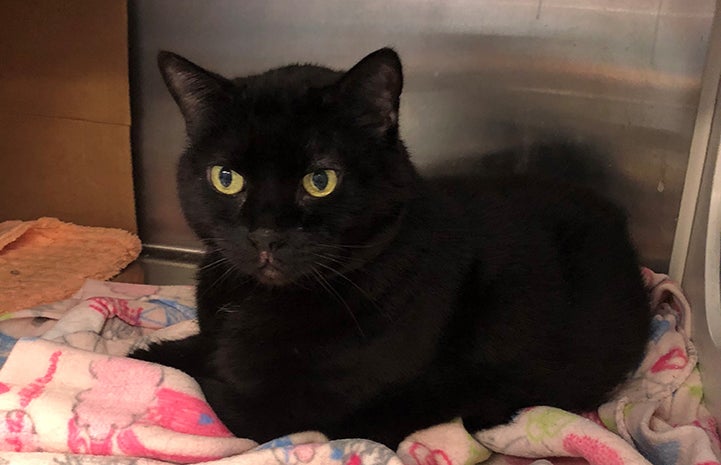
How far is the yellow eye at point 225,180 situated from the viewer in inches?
36.6

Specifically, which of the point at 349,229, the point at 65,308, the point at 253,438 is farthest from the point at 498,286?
the point at 65,308

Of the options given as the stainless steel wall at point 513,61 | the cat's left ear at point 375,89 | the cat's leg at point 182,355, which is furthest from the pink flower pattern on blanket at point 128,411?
the stainless steel wall at point 513,61

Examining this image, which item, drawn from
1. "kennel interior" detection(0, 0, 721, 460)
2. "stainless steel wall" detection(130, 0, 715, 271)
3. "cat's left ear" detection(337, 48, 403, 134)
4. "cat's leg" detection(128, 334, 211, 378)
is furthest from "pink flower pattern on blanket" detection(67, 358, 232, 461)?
"stainless steel wall" detection(130, 0, 715, 271)

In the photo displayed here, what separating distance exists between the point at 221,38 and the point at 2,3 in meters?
0.49

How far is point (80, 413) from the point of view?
3.23ft

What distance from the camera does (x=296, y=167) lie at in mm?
903

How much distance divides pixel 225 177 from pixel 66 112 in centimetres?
87

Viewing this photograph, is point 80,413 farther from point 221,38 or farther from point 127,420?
point 221,38

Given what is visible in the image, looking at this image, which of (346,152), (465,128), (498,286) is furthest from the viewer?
(465,128)

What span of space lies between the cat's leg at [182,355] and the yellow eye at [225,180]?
1.06 feet

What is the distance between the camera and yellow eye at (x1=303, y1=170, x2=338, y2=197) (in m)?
0.91

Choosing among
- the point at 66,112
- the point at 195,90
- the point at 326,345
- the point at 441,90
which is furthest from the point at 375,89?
the point at 66,112

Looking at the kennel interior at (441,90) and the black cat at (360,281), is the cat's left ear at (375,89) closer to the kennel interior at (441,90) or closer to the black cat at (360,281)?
the black cat at (360,281)

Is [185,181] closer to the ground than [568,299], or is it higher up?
higher up
